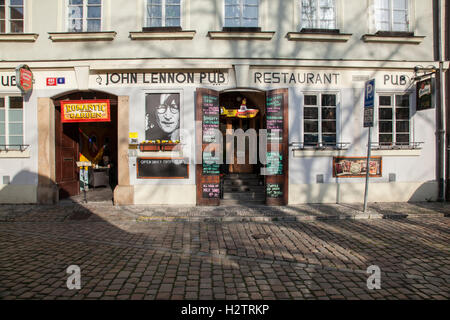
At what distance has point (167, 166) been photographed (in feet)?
27.9

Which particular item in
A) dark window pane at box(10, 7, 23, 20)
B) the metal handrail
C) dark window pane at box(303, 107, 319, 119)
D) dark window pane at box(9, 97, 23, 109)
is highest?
dark window pane at box(10, 7, 23, 20)

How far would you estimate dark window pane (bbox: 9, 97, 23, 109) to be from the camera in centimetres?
870

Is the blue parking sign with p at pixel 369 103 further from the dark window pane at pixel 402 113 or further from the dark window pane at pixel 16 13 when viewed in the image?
the dark window pane at pixel 16 13

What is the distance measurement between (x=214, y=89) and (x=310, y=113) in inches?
125

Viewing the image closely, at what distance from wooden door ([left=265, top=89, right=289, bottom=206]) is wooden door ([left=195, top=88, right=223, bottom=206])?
5.34ft

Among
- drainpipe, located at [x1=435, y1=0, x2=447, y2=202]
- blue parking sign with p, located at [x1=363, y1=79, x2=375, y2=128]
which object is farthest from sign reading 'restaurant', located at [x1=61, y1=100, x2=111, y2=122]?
drainpipe, located at [x1=435, y1=0, x2=447, y2=202]

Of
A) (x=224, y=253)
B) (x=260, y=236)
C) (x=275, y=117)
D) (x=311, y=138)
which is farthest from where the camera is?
(x=311, y=138)

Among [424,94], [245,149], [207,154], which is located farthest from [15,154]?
[424,94]

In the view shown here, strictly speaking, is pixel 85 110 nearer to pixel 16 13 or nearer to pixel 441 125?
pixel 16 13

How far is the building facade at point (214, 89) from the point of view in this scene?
841 cm

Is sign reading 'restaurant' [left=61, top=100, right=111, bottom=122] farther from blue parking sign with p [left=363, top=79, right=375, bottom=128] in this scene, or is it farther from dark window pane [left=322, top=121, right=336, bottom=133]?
blue parking sign with p [left=363, top=79, right=375, bottom=128]

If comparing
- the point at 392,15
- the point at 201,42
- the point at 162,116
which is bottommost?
the point at 162,116

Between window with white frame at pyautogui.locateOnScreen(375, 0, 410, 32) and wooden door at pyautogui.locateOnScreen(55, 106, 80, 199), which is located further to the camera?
wooden door at pyautogui.locateOnScreen(55, 106, 80, 199)

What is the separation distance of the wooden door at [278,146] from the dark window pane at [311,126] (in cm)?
76
